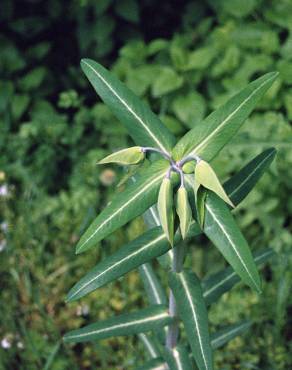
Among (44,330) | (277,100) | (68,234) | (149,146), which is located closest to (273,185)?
(277,100)

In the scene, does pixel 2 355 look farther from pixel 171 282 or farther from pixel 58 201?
pixel 171 282

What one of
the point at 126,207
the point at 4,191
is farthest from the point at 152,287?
the point at 4,191

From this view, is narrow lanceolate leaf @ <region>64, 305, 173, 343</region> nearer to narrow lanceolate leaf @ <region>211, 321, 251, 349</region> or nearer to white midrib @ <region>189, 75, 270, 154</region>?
narrow lanceolate leaf @ <region>211, 321, 251, 349</region>

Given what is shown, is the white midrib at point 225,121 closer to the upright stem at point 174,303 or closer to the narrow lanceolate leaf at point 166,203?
the narrow lanceolate leaf at point 166,203

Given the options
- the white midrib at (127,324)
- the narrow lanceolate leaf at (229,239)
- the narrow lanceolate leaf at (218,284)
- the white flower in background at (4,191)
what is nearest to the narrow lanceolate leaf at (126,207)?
the narrow lanceolate leaf at (229,239)

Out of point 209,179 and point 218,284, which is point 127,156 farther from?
point 218,284

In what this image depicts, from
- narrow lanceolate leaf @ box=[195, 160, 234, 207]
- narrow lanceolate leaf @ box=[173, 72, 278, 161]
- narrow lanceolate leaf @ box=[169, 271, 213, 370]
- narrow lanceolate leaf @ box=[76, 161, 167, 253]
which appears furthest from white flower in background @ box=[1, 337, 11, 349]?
narrow lanceolate leaf @ box=[195, 160, 234, 207]

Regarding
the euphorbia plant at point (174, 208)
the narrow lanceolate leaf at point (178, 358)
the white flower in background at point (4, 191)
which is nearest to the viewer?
the euphorbia plant at point (174, 208)
